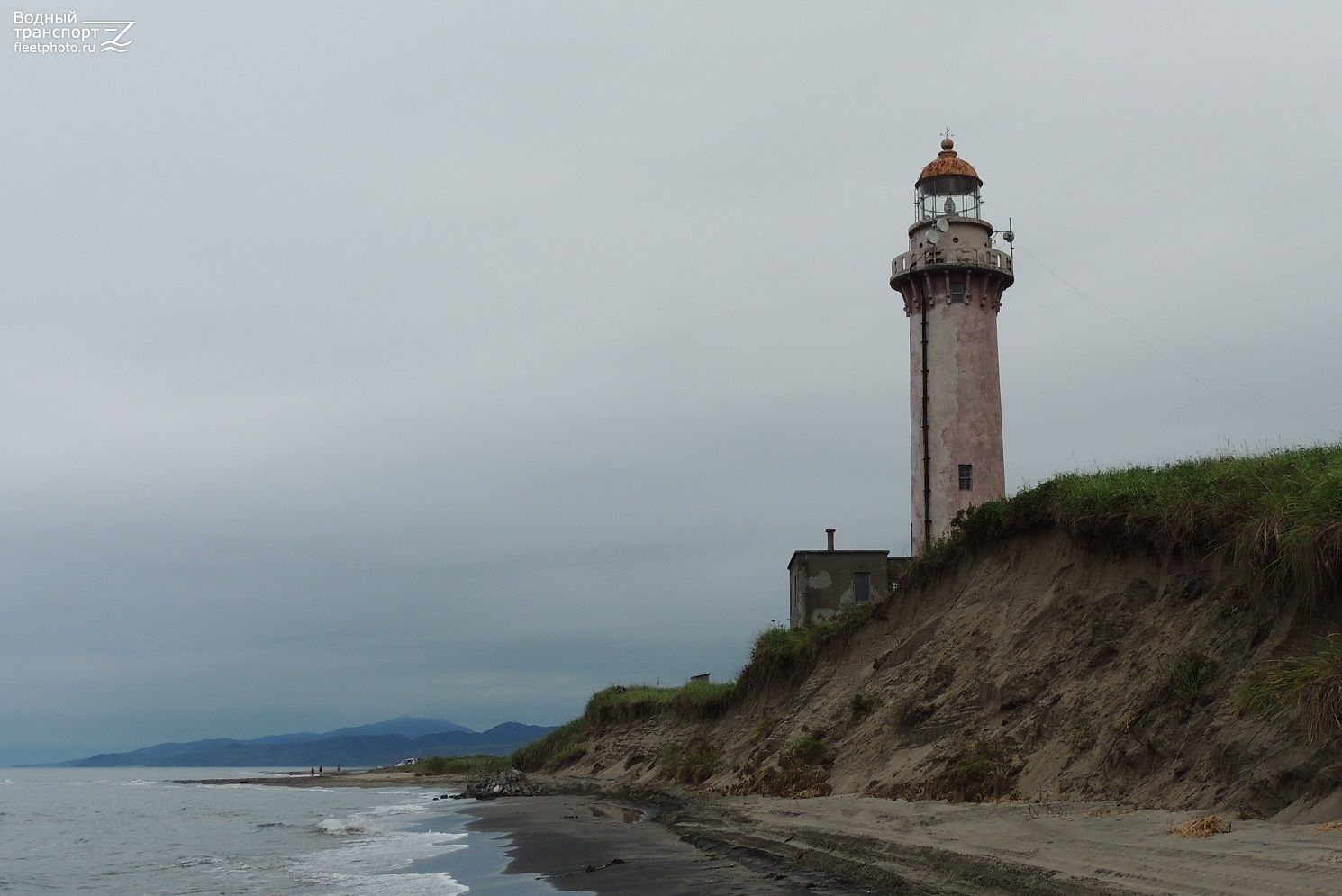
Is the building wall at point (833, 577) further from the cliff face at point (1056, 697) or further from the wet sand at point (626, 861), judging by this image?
the wet sand at point (626, 861)

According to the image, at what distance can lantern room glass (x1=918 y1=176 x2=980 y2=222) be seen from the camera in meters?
38.4

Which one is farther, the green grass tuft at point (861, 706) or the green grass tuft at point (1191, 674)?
the green grass tuft at point (861, 706)

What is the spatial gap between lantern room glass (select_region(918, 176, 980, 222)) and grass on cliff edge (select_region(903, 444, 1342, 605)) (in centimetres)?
1733

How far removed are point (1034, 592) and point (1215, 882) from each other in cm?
1293

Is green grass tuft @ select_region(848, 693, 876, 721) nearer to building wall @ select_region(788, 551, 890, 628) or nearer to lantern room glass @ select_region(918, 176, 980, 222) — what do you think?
building wall @ select_region(788, 551, 890, 628)

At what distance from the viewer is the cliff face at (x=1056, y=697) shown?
527 inches

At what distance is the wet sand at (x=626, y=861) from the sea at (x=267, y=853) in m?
0.58

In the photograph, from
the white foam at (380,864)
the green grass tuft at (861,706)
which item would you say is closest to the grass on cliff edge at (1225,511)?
the green grass tuft at (861,706)

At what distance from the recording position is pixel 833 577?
39.0m

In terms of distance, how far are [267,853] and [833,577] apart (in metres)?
20.4

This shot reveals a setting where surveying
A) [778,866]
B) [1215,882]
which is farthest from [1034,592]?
[1215,882]

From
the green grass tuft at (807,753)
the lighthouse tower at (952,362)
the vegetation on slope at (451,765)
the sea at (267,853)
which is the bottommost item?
the vegetation on slope at (451,765)

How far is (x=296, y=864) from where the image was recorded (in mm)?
23422

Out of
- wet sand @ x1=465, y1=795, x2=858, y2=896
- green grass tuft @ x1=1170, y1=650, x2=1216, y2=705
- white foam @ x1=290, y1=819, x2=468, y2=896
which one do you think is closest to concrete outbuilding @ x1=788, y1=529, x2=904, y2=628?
wet sand @ x1=465, y1=795, x2=858, y2=896
